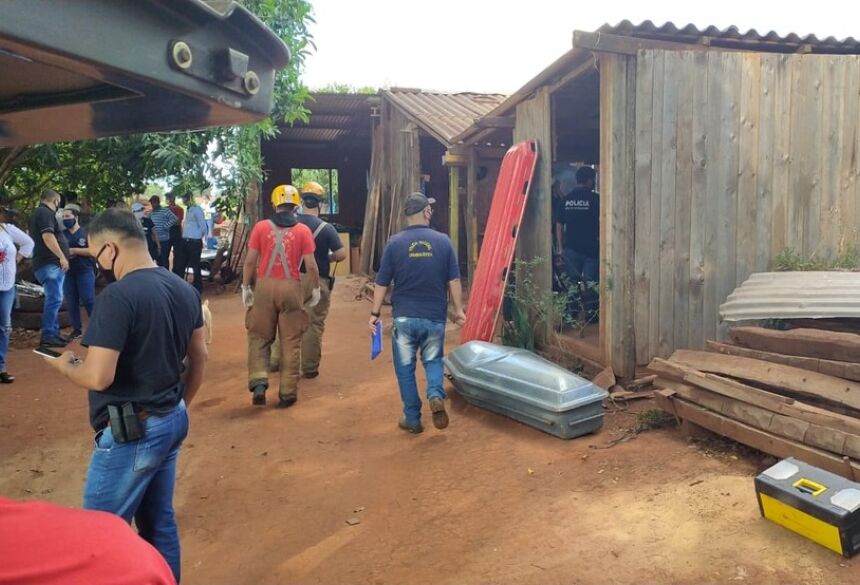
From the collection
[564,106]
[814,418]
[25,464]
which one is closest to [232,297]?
[564,106]

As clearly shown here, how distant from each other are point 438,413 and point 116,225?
314 centimetres

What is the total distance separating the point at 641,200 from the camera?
5.92 meters

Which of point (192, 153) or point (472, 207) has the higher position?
point (192, 153)

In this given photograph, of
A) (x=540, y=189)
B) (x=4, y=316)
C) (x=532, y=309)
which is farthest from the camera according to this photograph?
(x=532, y=309)

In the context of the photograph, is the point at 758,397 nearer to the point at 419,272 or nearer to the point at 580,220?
the point at 419,272

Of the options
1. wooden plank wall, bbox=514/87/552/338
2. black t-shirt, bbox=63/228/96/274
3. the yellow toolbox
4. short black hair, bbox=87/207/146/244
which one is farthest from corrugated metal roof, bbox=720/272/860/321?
black t-shirt, bbox=63/228/96/274

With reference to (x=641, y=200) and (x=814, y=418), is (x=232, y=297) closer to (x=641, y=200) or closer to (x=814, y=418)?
(x=641, y=200)

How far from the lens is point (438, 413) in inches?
209

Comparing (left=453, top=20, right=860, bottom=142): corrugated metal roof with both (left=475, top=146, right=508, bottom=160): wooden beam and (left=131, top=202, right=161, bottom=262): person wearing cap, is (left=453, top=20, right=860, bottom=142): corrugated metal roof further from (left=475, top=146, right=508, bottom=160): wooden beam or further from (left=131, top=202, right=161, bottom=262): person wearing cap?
(left=131, top=202, right=161, bottom=262): person wearing cap

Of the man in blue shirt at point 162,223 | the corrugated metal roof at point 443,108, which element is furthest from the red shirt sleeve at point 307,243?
the man in blue shirt at point 162,223

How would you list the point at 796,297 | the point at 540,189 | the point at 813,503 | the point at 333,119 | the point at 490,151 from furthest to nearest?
1. the point at 333,119
2. the point at 490,151
3. the point at 540,189
4. the point at 796,297
5. the point at 813,503

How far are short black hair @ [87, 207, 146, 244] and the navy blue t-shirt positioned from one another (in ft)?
8.61

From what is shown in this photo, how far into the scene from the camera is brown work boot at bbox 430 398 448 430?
17.4ft

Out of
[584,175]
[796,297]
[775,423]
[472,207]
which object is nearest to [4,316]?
[472,207]
